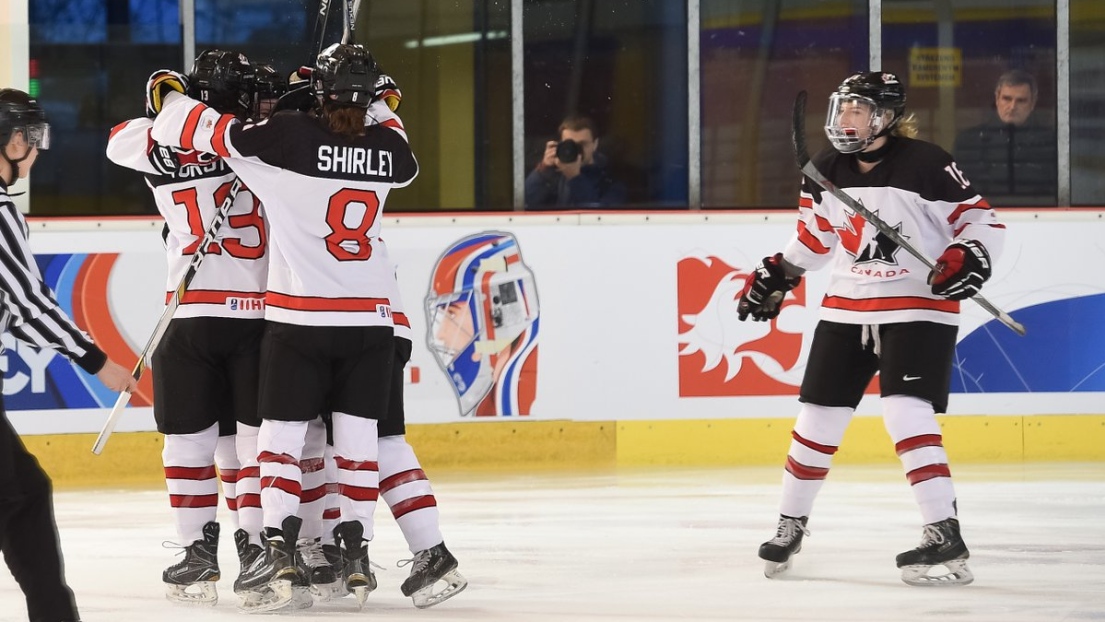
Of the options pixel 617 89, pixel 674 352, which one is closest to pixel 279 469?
pixel 674 352

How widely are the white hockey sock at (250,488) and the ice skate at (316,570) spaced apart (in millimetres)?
111

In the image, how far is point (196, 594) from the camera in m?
3.42

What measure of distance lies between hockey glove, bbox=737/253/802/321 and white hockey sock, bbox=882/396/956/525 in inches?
18.8

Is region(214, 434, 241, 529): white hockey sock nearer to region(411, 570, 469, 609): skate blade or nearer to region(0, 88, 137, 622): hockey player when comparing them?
region(411, 570, 469, 609): skate blade

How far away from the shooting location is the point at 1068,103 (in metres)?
6.60

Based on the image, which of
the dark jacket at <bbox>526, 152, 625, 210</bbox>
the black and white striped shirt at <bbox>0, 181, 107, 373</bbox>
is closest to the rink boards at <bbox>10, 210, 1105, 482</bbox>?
the dark jacket at <bbox>526, 152, 625, 210</bbox>

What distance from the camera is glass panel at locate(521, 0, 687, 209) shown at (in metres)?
6.52

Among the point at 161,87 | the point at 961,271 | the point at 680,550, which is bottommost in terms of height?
the point at 680,550

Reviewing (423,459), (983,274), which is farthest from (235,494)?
(423,459)

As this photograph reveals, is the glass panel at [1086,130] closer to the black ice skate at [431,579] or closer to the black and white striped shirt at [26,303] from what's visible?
the black ice skate at [431,579]

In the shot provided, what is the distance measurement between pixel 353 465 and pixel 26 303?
2.94 ft

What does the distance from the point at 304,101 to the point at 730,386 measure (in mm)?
2823

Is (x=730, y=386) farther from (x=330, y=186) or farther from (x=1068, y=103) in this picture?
(x=330, y=186)

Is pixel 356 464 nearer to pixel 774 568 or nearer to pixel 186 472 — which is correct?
pixel 186 472
